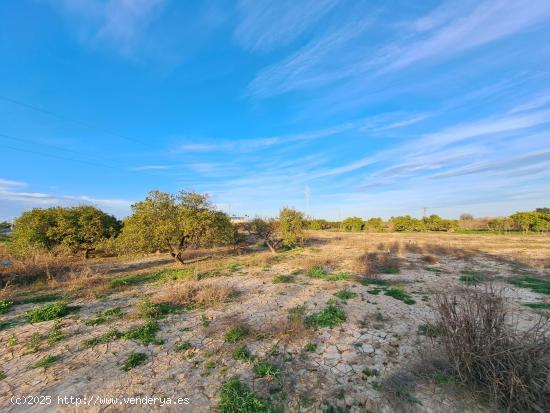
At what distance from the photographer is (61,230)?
18.3 m

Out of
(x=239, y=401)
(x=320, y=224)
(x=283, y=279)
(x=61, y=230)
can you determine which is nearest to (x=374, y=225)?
(x=320, y=224)

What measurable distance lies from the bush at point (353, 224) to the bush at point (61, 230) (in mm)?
45765

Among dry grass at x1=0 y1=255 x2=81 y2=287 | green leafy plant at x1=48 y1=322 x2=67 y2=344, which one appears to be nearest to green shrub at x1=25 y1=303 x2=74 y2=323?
green leafy plant at x1=48 y1=322 x2=67 y2=344

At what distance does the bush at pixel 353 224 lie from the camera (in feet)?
180

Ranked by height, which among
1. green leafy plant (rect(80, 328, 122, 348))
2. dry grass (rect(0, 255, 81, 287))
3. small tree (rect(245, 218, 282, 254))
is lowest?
green leafy plant (rect(80, 328, 122, 348))

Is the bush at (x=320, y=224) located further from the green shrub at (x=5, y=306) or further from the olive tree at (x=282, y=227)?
the green shrub at (x=5, y=306)

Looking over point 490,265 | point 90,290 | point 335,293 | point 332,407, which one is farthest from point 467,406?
point 490,265

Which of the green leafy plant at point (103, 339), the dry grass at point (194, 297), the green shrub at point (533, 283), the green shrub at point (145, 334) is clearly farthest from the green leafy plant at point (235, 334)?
the green shrub at point (533, 283)

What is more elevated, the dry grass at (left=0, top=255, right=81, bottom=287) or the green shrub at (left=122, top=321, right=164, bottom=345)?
the dry grass at (left=0, top=255, right=81, bottom=287)

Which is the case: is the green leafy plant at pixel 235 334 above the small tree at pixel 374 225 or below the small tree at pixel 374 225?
below

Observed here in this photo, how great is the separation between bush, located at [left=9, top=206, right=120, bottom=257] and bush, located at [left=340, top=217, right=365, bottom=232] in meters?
45.8

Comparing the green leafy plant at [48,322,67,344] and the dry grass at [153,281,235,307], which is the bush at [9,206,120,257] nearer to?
the dry grass at [153,281,235,307]

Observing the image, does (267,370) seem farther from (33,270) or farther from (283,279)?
(33,270)

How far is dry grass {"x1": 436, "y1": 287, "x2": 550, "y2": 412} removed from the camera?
345cm
